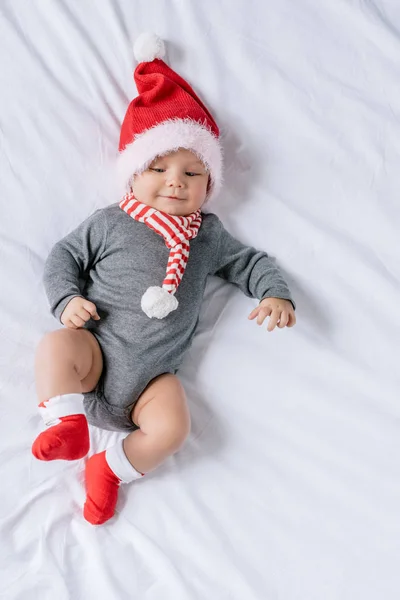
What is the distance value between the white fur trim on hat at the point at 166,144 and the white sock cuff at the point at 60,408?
454 mm

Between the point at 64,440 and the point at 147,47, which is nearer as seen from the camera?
the point at 64,440

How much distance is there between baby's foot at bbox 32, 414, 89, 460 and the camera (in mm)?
1164

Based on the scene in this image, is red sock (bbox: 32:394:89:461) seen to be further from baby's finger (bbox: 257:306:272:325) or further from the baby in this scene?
baby's finger (bbox: 257:306:272:325)

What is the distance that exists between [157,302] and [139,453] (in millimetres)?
291

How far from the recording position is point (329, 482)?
1341 millimetres

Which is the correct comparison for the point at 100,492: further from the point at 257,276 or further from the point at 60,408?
the point at 257,276

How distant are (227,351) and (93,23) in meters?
0.74

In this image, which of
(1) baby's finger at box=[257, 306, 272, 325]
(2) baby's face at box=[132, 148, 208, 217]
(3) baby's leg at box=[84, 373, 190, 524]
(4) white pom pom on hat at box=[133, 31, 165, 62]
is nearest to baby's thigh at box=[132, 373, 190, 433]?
(3) baby's leg at box=[84, 373, 190, 524]

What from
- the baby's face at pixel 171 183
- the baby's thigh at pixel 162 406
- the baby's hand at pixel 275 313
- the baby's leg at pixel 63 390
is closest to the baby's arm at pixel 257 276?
the baby's hand at pixel 275 313

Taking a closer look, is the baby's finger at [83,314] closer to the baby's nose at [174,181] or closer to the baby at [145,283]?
the baby at [145,283]

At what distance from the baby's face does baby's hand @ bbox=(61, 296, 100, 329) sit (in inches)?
9.6

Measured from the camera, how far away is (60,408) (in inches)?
47.5

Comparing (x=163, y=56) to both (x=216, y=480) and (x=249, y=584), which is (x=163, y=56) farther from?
(x=249, y=584)

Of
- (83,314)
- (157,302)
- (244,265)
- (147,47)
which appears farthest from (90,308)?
(147,47)
